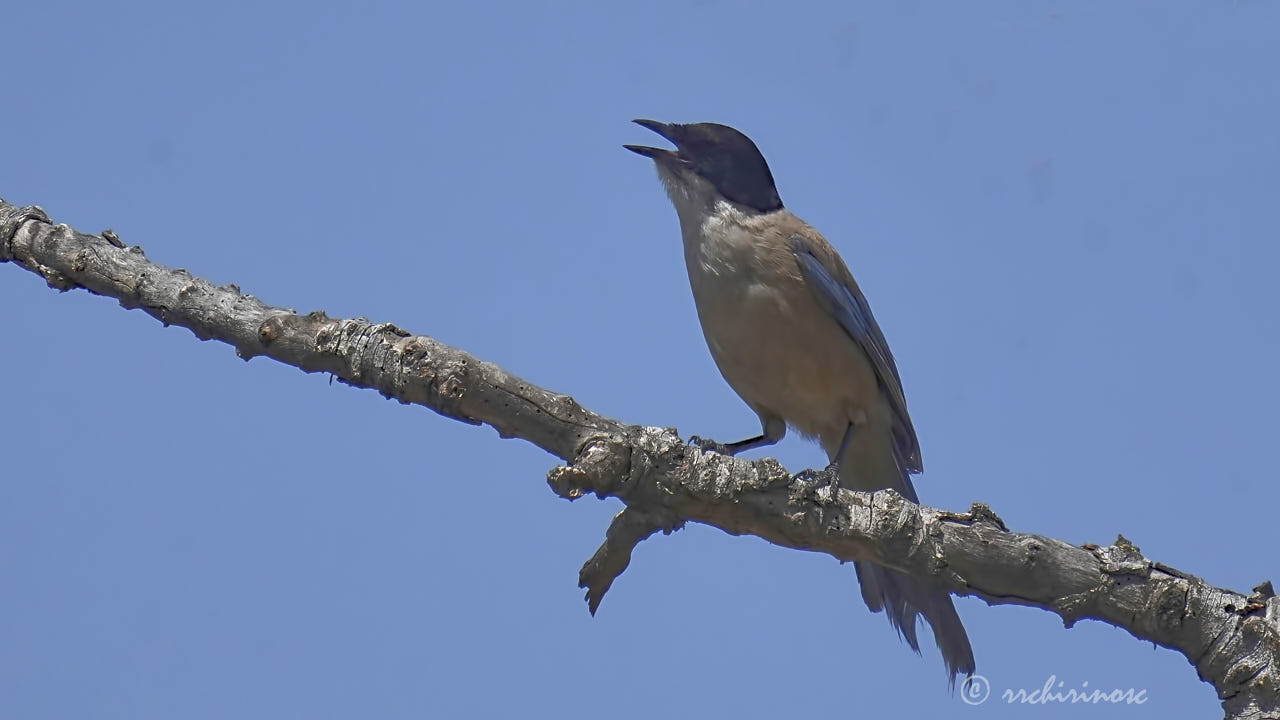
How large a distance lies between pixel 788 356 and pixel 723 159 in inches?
56.5

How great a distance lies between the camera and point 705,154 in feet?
23.0

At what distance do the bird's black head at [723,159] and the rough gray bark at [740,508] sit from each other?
2688mm

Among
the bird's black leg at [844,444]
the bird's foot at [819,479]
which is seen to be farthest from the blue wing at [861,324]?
the bird's foot at [819,479]

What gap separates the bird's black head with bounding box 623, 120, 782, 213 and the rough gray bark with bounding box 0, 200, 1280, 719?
2.69 metres

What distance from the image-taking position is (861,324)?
6.56 m

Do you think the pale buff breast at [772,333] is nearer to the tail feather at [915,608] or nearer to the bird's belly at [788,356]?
the bird's belly at [788,356]

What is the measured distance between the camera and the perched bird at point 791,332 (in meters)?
6.22

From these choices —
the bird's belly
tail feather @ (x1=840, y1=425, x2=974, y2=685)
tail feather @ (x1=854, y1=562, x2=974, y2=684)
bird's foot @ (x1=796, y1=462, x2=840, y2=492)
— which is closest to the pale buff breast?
the bird's belly

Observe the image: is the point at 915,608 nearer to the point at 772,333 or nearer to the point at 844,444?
the point at 844,444

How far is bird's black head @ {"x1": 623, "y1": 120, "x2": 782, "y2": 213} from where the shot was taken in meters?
6.89

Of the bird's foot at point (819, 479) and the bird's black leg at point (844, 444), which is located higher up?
the bird's black leg at point (844, 444)

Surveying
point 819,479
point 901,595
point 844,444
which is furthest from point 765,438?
point 819,479

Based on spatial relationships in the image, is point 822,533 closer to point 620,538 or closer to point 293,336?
point 620,538

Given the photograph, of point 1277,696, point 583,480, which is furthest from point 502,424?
point 1277,696
